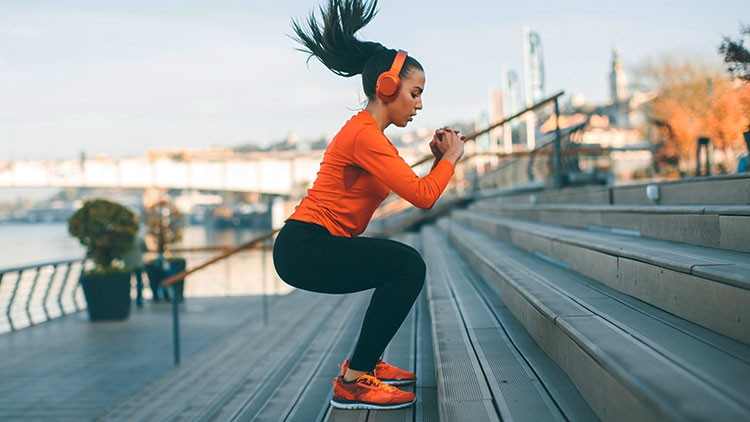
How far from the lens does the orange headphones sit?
2.27m

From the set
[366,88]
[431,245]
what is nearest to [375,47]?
[366,88]

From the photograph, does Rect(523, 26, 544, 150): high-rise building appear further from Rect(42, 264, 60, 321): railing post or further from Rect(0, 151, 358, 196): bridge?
Rect(42, 264, 60, 321): railing post

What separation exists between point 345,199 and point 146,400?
254 cm

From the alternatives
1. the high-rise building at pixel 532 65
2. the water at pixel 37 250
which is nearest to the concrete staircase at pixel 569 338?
the water at pixel 37 250

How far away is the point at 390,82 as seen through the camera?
2266 mm

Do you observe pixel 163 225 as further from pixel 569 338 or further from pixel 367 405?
pixel 569 338

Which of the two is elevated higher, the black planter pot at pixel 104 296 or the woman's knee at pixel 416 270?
the woman's knee at pixel 416 270

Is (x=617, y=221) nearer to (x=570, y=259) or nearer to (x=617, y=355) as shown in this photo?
(x=570, y=259)

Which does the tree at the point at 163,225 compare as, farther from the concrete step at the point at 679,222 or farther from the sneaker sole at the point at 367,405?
the sneaker sole at the point at 367,405

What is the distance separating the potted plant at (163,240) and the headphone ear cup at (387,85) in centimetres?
690

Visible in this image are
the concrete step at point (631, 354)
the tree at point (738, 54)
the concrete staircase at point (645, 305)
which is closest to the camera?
the concrete step at point (631, 354)

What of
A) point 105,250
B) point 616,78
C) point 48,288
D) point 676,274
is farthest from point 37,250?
point 616,78

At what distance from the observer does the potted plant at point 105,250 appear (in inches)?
297

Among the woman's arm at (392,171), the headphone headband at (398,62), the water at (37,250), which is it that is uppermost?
the headphone headband at (398,62)
